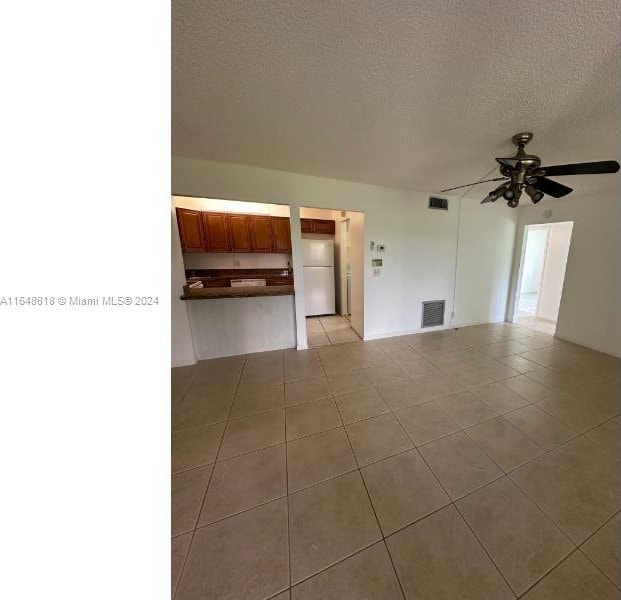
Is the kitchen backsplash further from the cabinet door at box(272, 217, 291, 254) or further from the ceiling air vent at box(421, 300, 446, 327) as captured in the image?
the ceiling air vent at box(421, 300, 446, 327)

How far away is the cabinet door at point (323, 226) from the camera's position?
14.1 ft

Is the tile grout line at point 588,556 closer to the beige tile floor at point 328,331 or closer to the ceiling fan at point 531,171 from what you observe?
the ceiling fan at point 531,171

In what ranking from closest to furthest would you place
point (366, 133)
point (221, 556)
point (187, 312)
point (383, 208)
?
point (221, 556) < point (366, 133) < point (187, 312) < point (383, 208)

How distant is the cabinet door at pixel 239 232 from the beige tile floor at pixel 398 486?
7.38 ft

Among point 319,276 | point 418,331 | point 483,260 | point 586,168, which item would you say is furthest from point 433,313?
point 586,168

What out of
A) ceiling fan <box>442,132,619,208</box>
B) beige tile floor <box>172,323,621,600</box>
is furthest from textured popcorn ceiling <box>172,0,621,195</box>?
beige tile floor <box>172,323,621,600</box>

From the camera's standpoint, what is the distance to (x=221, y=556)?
0.93 m

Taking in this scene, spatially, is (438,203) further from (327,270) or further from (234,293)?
(234,293)

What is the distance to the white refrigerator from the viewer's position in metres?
4.26

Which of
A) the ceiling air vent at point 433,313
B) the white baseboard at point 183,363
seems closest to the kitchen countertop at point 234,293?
the white baseboard at point 183,363
